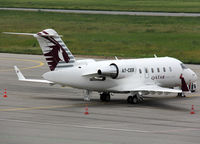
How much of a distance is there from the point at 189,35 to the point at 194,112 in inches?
2021

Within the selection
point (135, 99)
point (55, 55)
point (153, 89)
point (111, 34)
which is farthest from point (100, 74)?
point (111, 34)

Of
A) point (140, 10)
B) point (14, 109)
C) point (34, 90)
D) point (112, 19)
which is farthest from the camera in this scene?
point (140, 10)

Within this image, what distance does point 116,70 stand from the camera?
39719 millimetres

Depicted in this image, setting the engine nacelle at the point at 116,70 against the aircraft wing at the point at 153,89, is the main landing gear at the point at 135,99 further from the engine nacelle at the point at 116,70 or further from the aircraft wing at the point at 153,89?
the engine nacelle at the point at 116,70

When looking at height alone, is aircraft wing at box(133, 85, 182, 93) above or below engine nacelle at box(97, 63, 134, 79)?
below

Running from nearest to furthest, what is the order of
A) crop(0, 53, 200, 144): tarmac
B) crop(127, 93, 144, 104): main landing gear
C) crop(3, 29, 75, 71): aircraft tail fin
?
crop(0, 53, 200, 144): tarmac → crop(3, 29, 75, 71): aircraft tail fin → crop(127, 93, 144, 104): main landing gear

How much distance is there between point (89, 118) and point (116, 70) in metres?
6.20

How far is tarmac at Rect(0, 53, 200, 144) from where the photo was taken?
28.5 metres

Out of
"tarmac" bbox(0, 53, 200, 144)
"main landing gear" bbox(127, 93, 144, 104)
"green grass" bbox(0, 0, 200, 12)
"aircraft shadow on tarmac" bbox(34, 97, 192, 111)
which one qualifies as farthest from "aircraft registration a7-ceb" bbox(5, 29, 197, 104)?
"green grass" bbox(0, 0, 200, 12)

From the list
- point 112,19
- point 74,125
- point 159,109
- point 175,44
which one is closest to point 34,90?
→ point 159,109

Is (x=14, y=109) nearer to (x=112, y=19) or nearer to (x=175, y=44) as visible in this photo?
(x=175, y=44)

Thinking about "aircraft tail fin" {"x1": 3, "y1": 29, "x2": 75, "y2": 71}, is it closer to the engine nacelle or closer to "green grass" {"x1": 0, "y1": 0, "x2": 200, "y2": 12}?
the engine nacelle

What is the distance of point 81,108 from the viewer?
3816cm

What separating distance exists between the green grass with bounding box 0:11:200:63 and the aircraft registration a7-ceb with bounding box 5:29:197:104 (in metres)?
26.2
